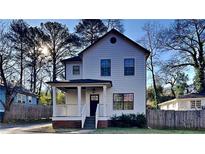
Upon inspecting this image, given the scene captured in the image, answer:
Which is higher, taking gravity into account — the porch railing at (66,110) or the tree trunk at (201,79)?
the tree trunk at (201,79)

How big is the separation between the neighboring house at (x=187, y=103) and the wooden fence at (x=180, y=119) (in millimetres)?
146

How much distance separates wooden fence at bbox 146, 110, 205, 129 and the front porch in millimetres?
1757

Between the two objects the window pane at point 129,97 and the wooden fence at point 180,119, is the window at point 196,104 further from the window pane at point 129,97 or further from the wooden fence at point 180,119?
the window pane at point 129,97

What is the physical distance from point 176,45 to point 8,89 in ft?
14.7

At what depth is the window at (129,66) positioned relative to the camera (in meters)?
11.5

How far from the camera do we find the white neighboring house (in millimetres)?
10578

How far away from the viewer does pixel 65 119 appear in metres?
10.3

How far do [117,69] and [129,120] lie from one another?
1846mm

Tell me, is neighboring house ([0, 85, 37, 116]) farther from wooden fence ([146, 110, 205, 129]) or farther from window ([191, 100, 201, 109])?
window ([191, 100, 201, 109])

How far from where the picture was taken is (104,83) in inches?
441

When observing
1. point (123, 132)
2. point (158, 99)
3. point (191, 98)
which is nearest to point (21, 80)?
point (123, 132)

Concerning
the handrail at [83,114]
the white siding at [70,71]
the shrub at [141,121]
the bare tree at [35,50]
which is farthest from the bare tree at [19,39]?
the shrub at [141,121]

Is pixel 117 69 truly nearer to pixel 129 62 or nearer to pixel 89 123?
pixel 129 62
